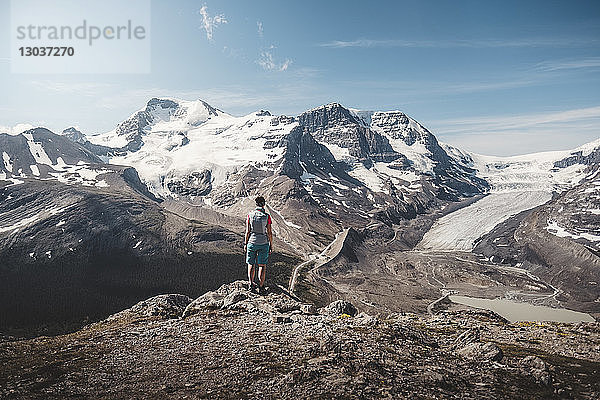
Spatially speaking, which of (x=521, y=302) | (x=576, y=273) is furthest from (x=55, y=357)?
(x=576, y=273)

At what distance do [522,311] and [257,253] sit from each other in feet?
547

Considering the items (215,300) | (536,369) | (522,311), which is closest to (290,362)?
(536,369)

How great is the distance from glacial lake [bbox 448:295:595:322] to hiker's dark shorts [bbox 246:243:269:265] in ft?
480

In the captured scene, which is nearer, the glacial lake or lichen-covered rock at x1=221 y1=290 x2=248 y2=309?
lichen-covered rock at x1=221 y1=290 x2=248 y2=309

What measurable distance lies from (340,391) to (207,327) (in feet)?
36.7

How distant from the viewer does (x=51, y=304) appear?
469 ft

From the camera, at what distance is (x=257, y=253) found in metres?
23.6

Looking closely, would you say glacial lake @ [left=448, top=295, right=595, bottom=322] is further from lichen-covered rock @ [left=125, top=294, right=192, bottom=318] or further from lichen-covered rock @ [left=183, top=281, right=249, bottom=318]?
lichen-covered rock @ [left=125, top=294, right=192, bottom=318]

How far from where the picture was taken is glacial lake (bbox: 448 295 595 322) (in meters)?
145

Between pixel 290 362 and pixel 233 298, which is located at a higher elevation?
pixel 290 362

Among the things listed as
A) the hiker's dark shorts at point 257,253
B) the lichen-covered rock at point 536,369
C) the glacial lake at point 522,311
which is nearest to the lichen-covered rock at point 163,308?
the hiker's dark shorts at point 257,253

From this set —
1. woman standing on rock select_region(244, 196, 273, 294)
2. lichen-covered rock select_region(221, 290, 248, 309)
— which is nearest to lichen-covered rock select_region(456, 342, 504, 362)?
woman standing on rock select_region(244, 196, 273, 294)

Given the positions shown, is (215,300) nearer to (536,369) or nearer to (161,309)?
(161,309)

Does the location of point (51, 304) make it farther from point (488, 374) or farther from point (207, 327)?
point (488, 374)
